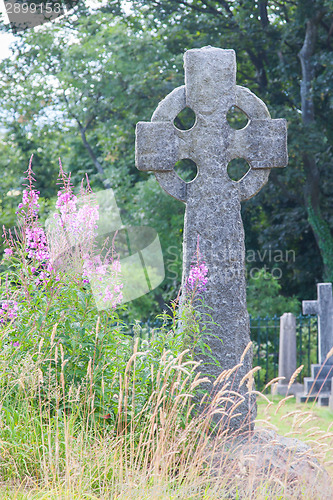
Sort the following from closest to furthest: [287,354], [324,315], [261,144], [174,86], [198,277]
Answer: [198,277]
[261,144]
[324,315]
[287,354]
[174,86]

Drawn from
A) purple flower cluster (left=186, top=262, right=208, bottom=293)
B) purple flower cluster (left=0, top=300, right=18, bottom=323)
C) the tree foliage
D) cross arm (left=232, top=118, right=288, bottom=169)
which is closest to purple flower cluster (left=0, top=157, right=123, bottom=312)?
purple flower cluster (left=0, top=300, right=18, bottom=323)

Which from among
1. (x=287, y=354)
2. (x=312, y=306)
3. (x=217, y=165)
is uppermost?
(x=217, y=165)

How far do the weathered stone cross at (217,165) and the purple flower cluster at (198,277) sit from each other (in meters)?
0.13

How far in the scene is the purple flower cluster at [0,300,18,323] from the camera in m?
3.43

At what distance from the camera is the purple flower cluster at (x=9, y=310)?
3.43m

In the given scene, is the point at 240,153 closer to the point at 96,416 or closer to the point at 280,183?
the point at 96,416

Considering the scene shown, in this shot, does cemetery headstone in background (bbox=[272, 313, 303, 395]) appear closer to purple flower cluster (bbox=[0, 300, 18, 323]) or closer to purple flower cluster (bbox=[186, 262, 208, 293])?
purple flower cluster (bbox=[186, 262, 208, 293])

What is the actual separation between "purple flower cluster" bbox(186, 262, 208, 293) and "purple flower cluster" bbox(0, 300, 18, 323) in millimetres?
1213

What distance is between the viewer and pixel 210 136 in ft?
13.6

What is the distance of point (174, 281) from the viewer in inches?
429

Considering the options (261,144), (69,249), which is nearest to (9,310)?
(69,249)

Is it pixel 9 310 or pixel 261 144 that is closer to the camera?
pixel 9 310

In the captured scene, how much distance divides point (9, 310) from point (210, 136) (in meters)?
1.99

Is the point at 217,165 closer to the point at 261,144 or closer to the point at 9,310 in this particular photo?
the point at 261,144
